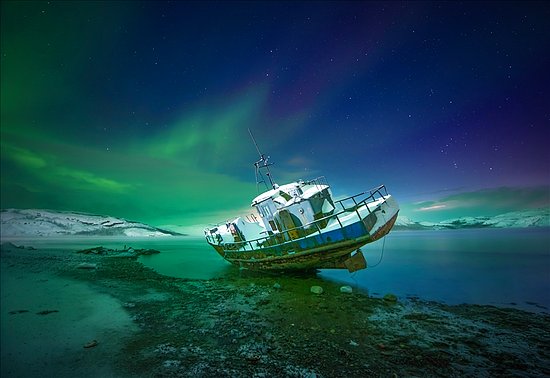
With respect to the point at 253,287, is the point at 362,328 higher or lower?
lower

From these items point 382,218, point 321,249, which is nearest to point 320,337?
point 321,249

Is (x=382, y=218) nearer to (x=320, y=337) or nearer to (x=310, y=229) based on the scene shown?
(x=310, y=229)

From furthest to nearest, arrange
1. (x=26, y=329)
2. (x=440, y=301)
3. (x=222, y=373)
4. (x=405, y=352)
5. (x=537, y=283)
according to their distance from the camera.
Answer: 1. (x=537, y=283)
2. (x=440, y=301)
3. (x=26, y=329)
4. (x=405, y=352)
5. (x=222, y=373)

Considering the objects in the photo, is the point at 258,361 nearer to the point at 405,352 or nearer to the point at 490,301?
Result: the point at 405,352

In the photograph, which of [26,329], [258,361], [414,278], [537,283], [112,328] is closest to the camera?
[258,361]

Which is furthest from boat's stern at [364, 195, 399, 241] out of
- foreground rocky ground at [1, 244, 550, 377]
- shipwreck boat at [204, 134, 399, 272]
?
foreground rocky ground at [1, 244, 550, 377]

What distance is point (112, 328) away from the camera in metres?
8.11

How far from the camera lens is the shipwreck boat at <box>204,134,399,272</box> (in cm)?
1330

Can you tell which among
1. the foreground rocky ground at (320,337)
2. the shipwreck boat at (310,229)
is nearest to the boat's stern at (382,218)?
the shipwreck boat at (310,229)

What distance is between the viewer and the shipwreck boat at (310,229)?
1330 centimetres

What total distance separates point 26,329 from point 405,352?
Result: 1250cm

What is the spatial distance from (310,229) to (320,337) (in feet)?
28.6

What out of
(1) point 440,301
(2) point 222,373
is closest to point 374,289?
(1) point 440,301

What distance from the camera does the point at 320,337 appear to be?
7465 mm
